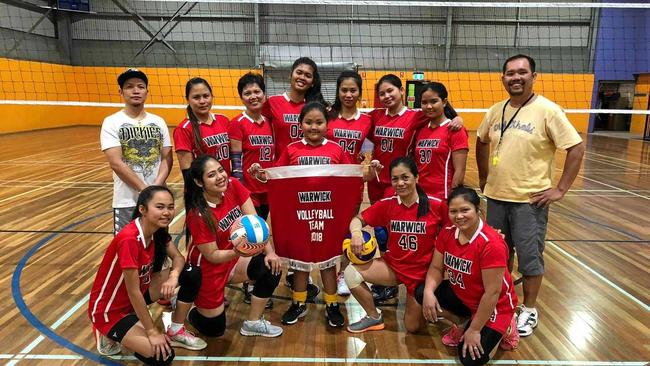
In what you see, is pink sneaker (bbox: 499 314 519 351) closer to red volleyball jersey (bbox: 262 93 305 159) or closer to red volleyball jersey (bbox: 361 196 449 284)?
red volleyball jersey (bbox: 361 196 449 284)

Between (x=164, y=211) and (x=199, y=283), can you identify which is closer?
(x=164, y=211)

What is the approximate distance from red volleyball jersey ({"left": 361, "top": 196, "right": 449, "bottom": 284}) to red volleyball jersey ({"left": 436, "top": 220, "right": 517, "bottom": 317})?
152 mm

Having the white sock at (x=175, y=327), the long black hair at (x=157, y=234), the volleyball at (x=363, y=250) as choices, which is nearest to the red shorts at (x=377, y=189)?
the volleyball at (x=363, y=250)

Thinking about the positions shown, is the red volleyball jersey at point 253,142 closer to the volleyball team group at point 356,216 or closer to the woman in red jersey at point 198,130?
the volleyball team group at point 356,216

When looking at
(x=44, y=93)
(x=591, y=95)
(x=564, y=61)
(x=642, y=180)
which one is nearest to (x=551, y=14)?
(x=564, y=61)

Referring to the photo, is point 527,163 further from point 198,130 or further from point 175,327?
point 175,327

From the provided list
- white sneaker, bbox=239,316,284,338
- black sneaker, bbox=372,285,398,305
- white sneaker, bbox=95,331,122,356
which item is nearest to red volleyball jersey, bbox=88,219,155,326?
white sneaker, bbox=95,331,122,356

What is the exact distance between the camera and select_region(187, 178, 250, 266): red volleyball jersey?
2.68 meters

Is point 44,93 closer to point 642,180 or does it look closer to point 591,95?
point 642,180

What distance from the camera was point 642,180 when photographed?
8398 mm

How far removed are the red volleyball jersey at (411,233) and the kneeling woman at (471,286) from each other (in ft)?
0.38

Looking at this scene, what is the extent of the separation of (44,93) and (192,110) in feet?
49.6

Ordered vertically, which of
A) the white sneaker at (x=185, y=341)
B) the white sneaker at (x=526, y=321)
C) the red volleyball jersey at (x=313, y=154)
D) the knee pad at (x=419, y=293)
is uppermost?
the red volleyball jersey at (x=313, y=154)

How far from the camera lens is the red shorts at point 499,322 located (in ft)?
8.41
